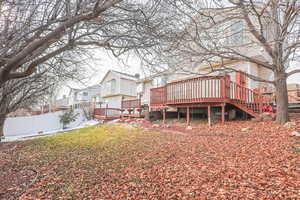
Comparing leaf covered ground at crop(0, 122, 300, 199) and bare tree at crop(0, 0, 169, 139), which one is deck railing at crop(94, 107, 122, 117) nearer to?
leaf covered ground at crop(0, 122, 300, 199)

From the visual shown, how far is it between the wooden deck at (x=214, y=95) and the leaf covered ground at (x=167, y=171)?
2.42 m

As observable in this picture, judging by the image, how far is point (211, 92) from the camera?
24.6ft

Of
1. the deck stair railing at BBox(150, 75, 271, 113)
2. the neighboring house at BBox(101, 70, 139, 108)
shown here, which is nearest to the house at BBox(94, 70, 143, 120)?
the neighboring house at BBox(101, 70, 139, 108)

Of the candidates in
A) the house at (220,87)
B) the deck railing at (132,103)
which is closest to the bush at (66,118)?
the deck railing at (132,103)

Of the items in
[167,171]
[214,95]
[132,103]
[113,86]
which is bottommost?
[167,171]

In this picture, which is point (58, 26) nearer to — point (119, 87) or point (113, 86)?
point (119, 87)

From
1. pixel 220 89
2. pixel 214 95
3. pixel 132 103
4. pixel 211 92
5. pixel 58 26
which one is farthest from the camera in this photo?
pixel 132 103

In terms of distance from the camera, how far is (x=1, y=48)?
2748 mm

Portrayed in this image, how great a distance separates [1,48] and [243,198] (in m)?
4.44

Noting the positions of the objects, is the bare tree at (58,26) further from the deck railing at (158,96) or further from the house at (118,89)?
the house at (118,89)

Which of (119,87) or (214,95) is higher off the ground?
(119,87)

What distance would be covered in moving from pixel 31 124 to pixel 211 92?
48.4 ft

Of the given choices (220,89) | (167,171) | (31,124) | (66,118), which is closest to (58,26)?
(167,171)

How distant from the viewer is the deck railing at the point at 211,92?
7.24 metres
